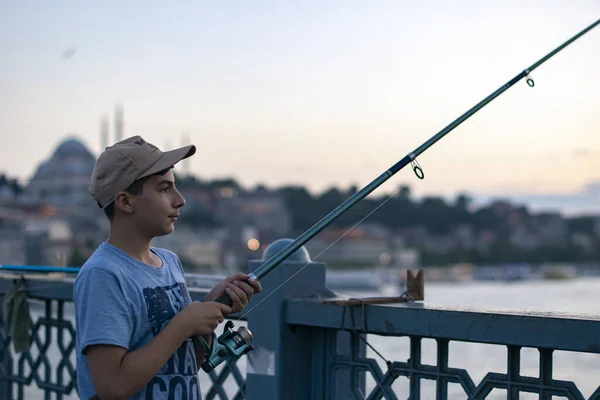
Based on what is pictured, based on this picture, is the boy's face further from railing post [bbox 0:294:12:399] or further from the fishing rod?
railing post [bbox 0:294:12:399]

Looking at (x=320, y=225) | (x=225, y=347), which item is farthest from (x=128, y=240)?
(x=320, y=225)

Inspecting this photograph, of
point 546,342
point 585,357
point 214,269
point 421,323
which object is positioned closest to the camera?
point 546,342

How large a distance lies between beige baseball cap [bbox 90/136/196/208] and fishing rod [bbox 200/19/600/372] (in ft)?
1.04

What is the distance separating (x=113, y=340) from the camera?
2004 millimetres

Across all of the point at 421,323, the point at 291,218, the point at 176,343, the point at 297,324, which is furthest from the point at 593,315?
the point at 291,218

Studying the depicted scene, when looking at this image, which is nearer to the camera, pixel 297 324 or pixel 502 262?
pixel 297 324

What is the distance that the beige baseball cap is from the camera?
7.00 ft

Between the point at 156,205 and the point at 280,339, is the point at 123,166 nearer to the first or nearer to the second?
the point at 156,205

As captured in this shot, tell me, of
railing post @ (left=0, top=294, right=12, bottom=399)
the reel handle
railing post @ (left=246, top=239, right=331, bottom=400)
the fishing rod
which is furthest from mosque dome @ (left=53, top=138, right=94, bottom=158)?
the reel handle

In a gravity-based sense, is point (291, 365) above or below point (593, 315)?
below

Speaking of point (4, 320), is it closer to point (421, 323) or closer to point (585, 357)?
point (421, 323)

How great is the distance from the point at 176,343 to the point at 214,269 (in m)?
108

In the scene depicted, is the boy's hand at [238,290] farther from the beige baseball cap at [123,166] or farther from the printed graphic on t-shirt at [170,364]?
Result: the beige baseball cap at [123,166]

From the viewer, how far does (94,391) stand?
6.86 ft
